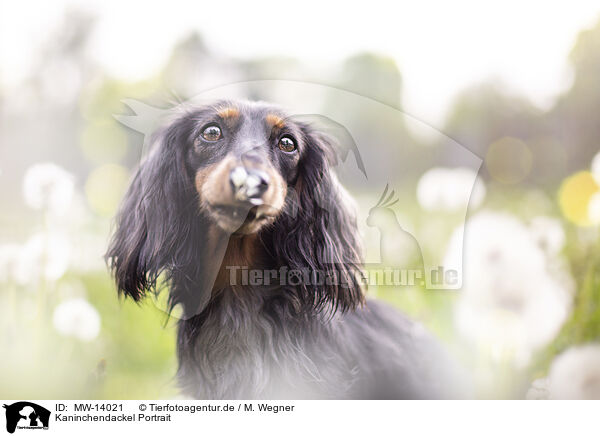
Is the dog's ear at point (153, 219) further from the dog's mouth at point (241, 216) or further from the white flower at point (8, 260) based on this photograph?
the white flower at point (8, 260)

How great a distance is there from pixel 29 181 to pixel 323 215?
945 millimetres

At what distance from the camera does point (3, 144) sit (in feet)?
5.59

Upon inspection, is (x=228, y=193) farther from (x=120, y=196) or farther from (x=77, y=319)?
(x=77, y=319)

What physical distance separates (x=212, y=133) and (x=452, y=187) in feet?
2.64

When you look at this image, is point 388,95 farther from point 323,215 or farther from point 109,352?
point 109,352

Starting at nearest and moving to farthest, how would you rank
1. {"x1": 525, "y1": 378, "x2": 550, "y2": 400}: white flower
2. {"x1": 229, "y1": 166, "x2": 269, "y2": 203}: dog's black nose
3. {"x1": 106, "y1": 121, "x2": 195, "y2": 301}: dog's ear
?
{"x1": 229, "y1": 166, "x2": 269, "y2": 203}: dog's black nose
{"x1": 106, "y1": 121, "x2": 195, "y2": 301}: dog's ear
{"x1": 525, "y1": 378, "x2": 550, "y2": 400}: white flower

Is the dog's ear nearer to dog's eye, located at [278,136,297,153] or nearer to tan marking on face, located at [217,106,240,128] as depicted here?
tan marking on face, located at [217,106,240,128]

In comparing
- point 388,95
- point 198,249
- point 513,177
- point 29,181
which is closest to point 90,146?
point 29,181

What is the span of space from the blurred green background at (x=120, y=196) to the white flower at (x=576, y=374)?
4.8 inches

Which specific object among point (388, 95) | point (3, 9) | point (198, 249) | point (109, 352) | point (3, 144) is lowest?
point (109, 352)

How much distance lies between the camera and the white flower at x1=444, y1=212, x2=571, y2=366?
5.74 feet
